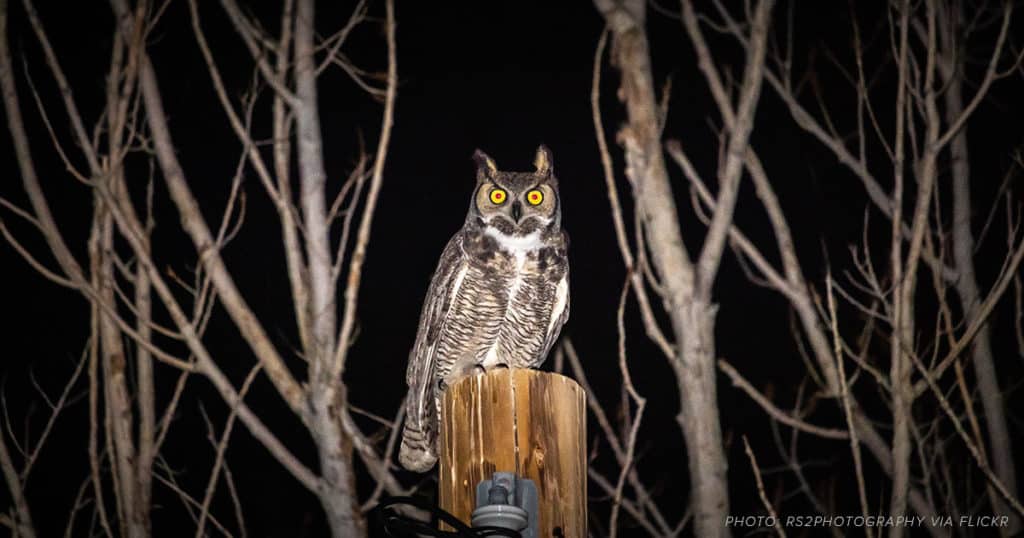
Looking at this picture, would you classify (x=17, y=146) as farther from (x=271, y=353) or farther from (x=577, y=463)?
(x=577, y=463)

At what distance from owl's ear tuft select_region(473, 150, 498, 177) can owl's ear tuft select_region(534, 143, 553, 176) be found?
0.59 ft

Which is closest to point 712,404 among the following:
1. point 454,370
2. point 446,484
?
point 454,370

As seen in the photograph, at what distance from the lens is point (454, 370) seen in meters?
4.00

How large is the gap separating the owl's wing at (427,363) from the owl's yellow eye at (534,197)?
32 cm

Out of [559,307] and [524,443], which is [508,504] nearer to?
[524,443]

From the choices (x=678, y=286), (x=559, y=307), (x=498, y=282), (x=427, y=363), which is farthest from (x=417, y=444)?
(x=678, y=286)

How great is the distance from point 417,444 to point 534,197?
1.07 meters

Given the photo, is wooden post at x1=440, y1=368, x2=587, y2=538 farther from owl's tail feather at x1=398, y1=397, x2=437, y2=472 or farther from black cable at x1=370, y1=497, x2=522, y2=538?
owl's tail feather at x1=398, y1=397, x2=437, y2=472

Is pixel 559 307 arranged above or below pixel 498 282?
below

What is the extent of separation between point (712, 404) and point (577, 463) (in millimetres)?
1963

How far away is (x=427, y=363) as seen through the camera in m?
3.77

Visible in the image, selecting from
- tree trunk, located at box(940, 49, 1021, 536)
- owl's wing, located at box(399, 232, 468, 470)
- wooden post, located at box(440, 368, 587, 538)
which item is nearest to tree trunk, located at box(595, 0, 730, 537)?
owl's wing, located at box(399, 232, 468, 470)

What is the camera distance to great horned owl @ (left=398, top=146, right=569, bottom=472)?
149 inches

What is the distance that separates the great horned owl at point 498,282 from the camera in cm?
378
